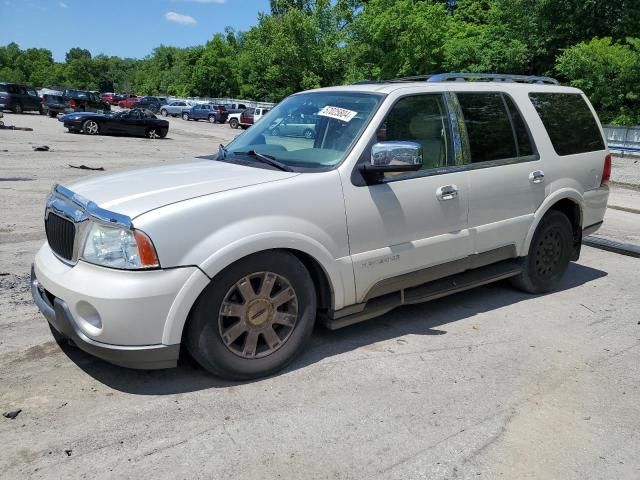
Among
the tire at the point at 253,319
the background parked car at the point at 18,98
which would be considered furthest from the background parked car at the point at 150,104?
the tire at the point at 253,319

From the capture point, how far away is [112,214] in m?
3.29

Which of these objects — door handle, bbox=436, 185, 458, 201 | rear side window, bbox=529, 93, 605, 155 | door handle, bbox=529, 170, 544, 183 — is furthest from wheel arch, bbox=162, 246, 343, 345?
rear side window, bbox=529, 93, 605, 155

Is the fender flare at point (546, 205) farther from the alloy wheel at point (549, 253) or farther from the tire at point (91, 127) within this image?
the tire at point (91, 127)

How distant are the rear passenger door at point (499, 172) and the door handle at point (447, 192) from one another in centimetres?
20

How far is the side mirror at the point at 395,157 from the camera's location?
3.86 metres

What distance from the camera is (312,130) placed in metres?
4.55

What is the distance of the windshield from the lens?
4.13m

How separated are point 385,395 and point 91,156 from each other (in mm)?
15379

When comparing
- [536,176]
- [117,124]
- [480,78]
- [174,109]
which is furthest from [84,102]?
[536,176]

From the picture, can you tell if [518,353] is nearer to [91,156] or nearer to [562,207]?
[562,207]

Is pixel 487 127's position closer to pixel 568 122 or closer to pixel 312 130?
pixel 568 122

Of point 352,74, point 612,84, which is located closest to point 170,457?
point 612,84

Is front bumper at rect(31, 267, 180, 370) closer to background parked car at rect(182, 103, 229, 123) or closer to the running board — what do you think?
the running board

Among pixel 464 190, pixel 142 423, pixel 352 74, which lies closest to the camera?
pixel 142 423
